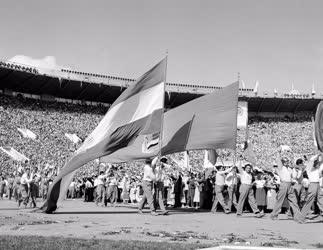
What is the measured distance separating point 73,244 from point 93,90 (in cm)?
5235

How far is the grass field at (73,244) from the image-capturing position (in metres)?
6.78

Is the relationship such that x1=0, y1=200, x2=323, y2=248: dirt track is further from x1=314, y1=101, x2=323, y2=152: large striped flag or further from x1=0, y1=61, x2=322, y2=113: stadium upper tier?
x1=0, y1=61, x2=322, y2=113: stadium upper tier

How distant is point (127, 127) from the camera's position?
15289 millimetres

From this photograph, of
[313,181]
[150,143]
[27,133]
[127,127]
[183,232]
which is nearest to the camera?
[183,232]

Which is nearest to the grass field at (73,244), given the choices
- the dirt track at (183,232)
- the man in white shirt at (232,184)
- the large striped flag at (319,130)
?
the dirt track at (183,232)

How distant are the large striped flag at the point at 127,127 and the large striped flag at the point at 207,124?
855mm

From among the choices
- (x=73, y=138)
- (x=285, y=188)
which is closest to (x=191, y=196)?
(x=285, y=188)

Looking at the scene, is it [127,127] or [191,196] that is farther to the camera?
[191,196]

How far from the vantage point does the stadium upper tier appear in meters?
53.4

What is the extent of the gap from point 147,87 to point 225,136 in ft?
9.32

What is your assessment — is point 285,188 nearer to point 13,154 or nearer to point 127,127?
point 127,127

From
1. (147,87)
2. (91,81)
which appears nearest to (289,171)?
(147,87)

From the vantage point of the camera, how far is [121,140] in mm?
14945

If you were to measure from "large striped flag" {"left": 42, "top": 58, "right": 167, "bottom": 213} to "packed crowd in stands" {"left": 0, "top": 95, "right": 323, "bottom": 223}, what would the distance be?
2.83 m
